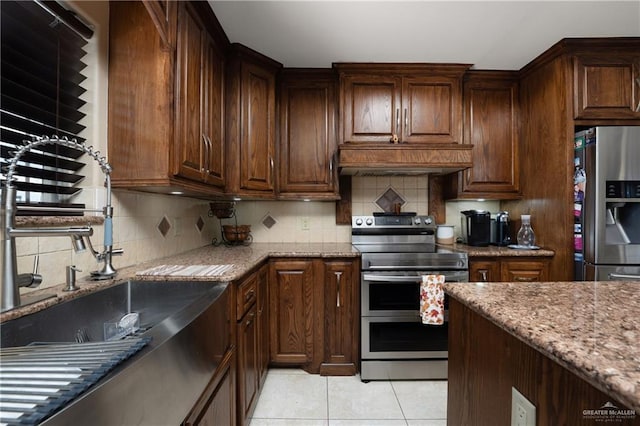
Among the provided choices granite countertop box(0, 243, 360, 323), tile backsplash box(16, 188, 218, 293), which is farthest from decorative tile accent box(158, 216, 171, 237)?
granite countertop box(0, 243, 360, 323)

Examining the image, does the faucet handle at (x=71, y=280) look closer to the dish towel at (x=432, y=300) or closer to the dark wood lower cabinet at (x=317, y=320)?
the dark wood lower cabinet at (x=317, y=320)

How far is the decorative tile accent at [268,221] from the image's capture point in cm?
272

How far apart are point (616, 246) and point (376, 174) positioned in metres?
1.67

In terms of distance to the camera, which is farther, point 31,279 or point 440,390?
point 440,390

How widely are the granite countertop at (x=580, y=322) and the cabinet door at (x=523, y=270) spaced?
1.20 m

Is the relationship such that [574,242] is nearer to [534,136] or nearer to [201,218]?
[534,136]

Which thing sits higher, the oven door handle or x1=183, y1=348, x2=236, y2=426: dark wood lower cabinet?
the oven door handle

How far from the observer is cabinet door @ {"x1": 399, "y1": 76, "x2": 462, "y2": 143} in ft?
7.70

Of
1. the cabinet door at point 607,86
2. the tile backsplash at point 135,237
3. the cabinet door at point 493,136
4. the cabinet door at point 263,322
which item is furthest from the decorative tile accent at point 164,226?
the cabinet door at point 607,86

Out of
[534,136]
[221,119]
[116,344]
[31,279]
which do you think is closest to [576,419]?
[116,344]

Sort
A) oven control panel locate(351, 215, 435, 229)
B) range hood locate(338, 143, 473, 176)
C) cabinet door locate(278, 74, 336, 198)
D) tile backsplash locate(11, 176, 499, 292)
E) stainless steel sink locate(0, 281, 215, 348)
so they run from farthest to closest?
oven control panel locate(351, 215, 435, 229) → cabinet door locate(278, 74, 336, 198) → range hood locate(338, 143, 473, 176) → tile backsplash locate(11, 176, 499, 292) → stainless steel sink locate(0, 281, 215, 348)

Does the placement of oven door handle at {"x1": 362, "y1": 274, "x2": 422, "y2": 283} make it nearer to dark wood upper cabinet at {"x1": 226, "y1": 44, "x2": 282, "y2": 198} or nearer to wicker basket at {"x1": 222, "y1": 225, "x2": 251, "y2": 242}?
dark wood upper cabinet at {"x1": 226, "y1": 44, "x2": 282, "y2": 198}

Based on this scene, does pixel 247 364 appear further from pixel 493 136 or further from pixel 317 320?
A: pixel 493 136

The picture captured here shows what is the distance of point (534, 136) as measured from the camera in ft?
7.60
